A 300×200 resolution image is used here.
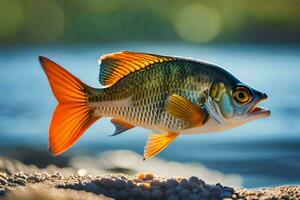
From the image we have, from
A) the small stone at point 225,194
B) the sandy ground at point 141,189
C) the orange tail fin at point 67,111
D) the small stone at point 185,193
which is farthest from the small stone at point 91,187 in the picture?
the small stone at point 225,194

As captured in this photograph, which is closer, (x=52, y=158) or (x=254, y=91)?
(x=254, y=91)

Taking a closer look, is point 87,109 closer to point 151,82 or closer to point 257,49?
point 151,82

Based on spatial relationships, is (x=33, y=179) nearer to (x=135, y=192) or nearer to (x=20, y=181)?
(x=20, y=181)

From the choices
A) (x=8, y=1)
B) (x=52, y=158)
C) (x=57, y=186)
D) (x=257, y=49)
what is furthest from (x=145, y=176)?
(x=257, y=49)

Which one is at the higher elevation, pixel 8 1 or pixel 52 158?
pixel 8 1

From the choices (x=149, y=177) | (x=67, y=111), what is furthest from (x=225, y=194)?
(x=67, y=111)

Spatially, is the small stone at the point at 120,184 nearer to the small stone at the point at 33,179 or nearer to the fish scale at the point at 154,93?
the fish scale at the point at 154,93

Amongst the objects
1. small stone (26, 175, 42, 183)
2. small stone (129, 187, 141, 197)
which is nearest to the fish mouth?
small stone (129, 187, 141, 197)
